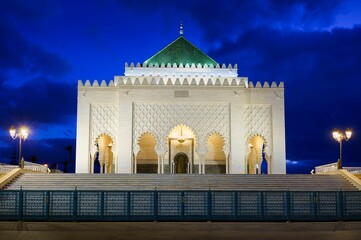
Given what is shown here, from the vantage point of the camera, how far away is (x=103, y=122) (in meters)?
22.5

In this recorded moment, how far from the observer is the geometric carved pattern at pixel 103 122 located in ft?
73.2

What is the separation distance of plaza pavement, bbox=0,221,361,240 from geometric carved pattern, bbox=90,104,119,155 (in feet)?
36.6

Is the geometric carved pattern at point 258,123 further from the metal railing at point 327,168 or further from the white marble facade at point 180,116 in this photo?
the metal railing at point 327,168

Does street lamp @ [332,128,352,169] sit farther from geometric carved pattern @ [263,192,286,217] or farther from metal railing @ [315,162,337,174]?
geometric carved pattern @ [263,192,286,217]

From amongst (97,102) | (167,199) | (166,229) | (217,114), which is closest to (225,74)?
(217,114)

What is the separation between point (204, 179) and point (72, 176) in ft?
14.1

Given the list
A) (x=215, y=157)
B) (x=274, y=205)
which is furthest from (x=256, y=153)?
(x=274, y=205)

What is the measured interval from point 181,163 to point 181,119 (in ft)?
10.1

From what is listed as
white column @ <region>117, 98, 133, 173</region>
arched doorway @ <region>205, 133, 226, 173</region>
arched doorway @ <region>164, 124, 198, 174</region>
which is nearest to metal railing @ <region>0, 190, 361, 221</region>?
white column @ <region>117, 98, 133, 173</region>

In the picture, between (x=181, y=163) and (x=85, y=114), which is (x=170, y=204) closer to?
(x=85, y=114)

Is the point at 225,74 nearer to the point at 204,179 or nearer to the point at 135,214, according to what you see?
the point at 204,179

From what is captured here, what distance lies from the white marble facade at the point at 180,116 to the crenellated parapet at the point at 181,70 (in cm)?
49

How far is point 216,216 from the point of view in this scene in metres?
11.5

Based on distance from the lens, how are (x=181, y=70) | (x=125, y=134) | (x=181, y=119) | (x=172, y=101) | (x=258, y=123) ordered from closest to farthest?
(x=125, y=134)
(x=181, y=119)
(x=172, y=101)
(x=258, y=123)
(x=181, y=70)
